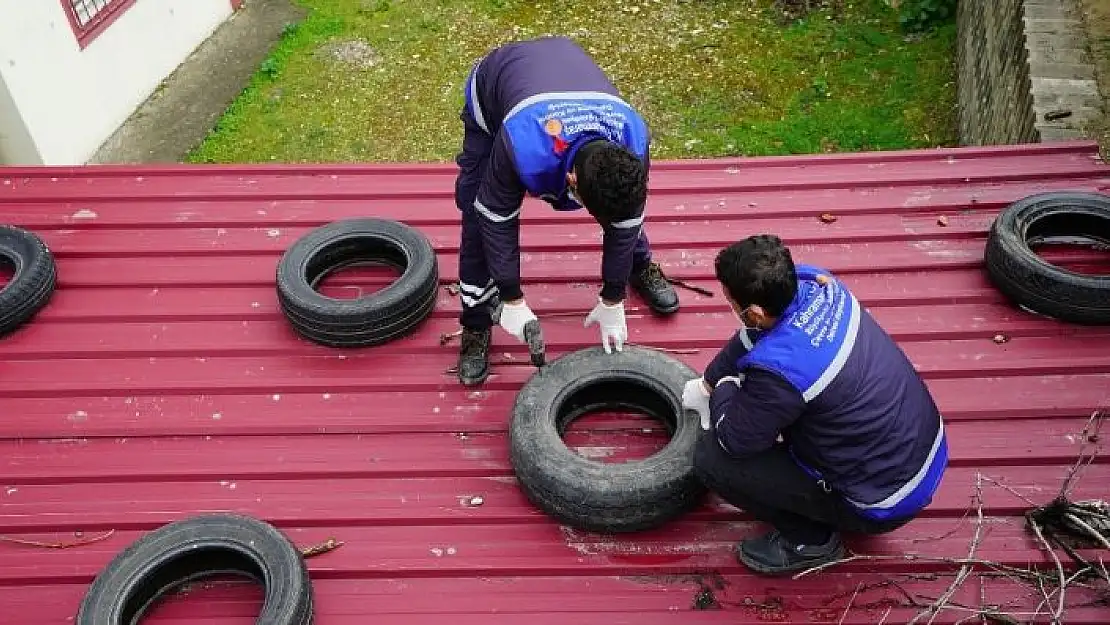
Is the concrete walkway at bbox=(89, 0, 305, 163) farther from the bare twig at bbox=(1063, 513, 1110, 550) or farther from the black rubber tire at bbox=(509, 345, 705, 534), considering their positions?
the bare twig at bbox=(1063, 513, 1110, 550)

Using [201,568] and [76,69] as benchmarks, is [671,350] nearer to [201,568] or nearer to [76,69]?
[201,568]

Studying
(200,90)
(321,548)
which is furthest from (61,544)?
(200,90)

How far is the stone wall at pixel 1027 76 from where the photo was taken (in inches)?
230

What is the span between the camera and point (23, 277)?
14.9 ft

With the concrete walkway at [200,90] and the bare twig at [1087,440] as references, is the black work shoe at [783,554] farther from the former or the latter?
the concrete walkway at [200,90]

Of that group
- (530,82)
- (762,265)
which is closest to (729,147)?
(530,82)

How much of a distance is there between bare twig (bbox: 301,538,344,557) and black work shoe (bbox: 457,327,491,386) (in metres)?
0.96

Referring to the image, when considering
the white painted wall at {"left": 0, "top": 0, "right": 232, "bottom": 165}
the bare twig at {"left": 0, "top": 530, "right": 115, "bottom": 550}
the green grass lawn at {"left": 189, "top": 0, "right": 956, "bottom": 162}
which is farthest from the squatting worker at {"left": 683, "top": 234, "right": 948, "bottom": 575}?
the white painted wall at {"left": 0, "top": 0, "right": 232, "bottom": 165}

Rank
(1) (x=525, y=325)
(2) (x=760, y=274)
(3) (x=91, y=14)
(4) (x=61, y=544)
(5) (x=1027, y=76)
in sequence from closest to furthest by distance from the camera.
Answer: (2) (x=760, y=274)
(4) (x=61, y=544)
(1) (x=525, y=325)
(5) (x=1027, y=76)
(3) (x=91, y=14)

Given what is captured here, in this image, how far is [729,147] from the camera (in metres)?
8.27

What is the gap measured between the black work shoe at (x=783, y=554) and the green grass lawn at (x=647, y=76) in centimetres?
539

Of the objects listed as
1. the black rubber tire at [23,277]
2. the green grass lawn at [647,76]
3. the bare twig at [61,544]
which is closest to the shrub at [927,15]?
the green grass lawn at [647,76]

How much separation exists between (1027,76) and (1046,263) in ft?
8.79

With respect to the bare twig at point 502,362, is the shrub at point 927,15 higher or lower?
lower
